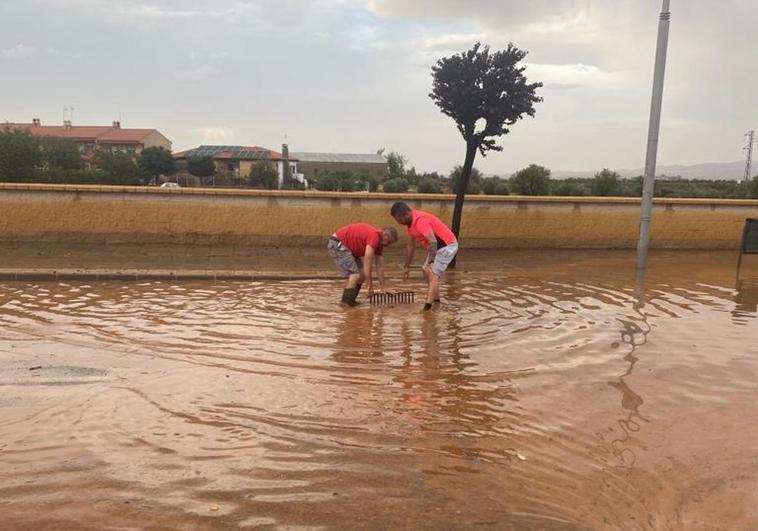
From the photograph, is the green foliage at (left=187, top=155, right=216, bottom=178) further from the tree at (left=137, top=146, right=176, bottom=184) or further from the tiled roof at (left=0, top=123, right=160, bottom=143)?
the tiled roof at (left=0, top=123, right=160, bottom=143)

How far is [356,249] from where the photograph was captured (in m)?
7.64

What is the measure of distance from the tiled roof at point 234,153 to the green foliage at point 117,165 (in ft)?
56.8

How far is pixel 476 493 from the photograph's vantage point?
2.89 m

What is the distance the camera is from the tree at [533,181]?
2801 cm

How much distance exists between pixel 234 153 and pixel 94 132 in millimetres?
14911

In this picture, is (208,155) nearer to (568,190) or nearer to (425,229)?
(568,190)

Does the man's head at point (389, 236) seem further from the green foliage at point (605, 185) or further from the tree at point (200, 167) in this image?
the tree at point (200, 167)

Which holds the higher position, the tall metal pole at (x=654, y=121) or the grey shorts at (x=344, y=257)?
the tall metal pole at (x=654, y=121)

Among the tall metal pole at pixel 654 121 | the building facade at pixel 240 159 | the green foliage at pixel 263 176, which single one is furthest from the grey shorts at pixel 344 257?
the building facade at pixel 240 159

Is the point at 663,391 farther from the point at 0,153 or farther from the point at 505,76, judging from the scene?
the point at 0,153

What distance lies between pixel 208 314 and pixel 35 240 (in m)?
7.57

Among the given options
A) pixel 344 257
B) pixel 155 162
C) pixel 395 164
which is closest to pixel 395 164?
pixel 395 164

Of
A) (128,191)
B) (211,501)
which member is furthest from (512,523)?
(128,191)

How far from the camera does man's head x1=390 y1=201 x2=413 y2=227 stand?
286 inches
